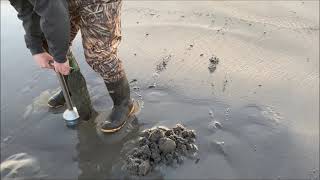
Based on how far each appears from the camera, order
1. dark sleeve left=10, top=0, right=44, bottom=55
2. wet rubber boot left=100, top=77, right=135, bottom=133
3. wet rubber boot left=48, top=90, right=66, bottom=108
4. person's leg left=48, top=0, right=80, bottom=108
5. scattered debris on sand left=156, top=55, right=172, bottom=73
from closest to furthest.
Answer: dark sleeve left=10, top=0, right=44, bottom=55
person's leg left=48, top=0, right=80, bottom=108
wet rubber boot left=100, top=77, right=135, bottom=133
wet rubber boot left=48, top=90, right=66, bottom=108
scattered debris on sand left=156, top=55, right=172, bottom=73

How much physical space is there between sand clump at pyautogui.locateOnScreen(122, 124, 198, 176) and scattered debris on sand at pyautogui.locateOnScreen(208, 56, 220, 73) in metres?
0.98

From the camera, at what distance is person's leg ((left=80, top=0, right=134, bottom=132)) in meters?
3.17

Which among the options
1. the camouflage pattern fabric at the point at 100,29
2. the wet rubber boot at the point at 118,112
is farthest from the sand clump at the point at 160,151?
the camouflage pattern fabric at the point at 100,29

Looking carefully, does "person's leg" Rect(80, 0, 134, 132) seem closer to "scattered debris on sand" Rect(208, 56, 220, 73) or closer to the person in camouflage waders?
the person in camouflage waders

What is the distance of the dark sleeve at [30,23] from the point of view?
3037 mm

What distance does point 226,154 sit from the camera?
3.44 meters

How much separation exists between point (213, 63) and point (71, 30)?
5.16 feet

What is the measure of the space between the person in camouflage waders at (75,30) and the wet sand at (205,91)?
2.00 feet

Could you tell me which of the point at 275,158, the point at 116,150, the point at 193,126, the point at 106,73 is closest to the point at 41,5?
the point at 106,73

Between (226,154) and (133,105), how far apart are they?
99 cm

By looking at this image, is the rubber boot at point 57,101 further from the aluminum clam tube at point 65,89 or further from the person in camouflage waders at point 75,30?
the person in camouflage waders at point 75,30

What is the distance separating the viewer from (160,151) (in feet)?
11.2

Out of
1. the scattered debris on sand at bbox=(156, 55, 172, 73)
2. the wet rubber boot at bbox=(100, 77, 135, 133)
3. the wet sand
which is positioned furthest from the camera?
the scattered debris on sand at bbox=(156, 55, 172, 73)

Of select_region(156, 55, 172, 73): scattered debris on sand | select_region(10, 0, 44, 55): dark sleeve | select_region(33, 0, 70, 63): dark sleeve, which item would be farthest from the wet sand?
select_region(33, 0, 70, 63): dark sleeve
